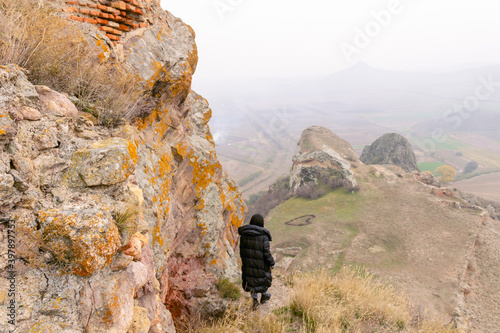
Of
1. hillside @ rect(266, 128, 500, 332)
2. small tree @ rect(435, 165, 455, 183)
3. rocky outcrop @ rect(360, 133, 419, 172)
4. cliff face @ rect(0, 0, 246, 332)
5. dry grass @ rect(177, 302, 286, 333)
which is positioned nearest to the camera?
cliff face @ rect(0, 0, 246, 332)

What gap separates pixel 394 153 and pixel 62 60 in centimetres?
4663

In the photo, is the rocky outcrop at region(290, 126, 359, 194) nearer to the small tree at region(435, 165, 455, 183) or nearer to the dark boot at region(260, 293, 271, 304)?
the dark boot at region(260, 293, 271, 304)

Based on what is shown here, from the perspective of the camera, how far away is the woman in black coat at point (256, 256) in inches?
214

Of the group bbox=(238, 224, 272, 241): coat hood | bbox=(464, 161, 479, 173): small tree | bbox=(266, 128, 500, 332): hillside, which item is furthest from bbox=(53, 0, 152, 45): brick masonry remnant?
bbox=(464, 161, 479, 173): small tree

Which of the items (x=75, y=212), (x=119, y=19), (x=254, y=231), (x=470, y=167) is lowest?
(x=470, y=167)

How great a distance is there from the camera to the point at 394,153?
142ft

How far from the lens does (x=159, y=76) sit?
5.35m

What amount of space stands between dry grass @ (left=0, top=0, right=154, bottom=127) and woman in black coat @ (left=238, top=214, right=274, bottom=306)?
9.96 ft

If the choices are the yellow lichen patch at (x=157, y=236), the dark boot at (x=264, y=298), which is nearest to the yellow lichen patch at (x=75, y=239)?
the yellow lichen patch at (x=157, y=236)

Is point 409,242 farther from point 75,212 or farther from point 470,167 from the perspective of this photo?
point 470,167

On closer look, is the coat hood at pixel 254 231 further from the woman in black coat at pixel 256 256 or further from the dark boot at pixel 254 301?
the dark boot at pixel 254 301

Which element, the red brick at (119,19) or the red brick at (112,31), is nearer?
the red brick at (112,31)

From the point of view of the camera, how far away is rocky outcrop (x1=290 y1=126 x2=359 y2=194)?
28766mm

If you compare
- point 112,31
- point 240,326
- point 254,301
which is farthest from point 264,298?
point 112,31
